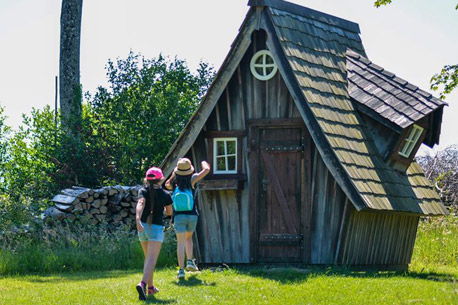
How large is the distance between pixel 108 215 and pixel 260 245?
567cm

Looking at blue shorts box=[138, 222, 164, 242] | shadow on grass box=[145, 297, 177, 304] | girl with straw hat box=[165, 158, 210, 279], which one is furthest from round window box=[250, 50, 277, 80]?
shadow on grass box=[145, 297, 177, 304]

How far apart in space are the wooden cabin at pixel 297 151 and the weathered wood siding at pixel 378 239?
27 millimetres

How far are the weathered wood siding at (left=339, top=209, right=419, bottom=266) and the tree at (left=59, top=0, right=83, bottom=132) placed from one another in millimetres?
11118

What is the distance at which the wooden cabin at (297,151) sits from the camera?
15.1m

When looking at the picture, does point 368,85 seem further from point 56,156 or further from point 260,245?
point 56,156

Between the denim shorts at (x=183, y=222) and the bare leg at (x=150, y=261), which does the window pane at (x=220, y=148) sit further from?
the bare leg at (x=150, y=261)

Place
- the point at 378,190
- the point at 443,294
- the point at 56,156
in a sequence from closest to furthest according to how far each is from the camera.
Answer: the point at 443,294 → the point at 378,190 → the point at 56,156

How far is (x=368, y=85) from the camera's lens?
16.8 m

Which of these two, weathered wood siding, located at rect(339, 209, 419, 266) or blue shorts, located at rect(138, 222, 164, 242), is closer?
blue shorts, located at rect(138, 222, 164, 242)

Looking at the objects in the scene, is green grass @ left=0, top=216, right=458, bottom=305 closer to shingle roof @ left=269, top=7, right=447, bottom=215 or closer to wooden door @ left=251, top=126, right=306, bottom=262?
wooden door @ left=251, top=126, right=306, bottom=262

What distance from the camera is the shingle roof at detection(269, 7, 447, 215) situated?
585 inches

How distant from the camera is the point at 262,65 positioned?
16.0 metres

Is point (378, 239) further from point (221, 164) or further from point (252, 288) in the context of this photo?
point (252, 288)

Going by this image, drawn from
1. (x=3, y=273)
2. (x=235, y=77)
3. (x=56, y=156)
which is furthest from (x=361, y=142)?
(x=56, y=156)
